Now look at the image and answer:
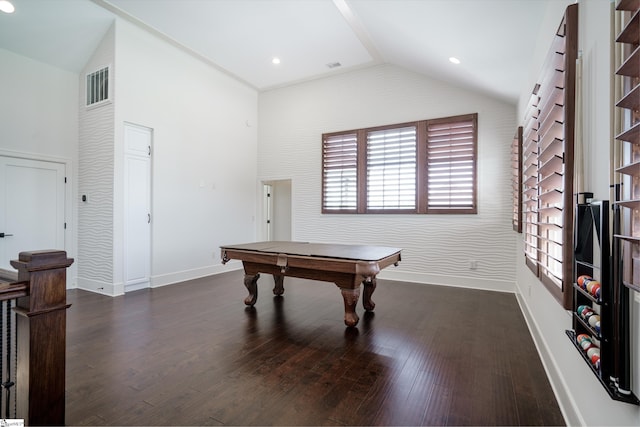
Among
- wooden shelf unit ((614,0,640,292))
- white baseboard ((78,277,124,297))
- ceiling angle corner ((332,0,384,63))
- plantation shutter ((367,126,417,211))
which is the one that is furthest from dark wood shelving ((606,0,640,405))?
white baseboard ((78,277,124,297))

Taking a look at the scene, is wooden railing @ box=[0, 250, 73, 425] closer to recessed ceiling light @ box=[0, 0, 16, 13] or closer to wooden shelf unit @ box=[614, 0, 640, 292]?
wooden shelf unit @ box=[614, 0, 640, 292]

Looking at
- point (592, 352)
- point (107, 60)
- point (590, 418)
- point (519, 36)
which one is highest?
point (107, 60)

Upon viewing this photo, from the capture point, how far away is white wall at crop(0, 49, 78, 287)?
440 cm

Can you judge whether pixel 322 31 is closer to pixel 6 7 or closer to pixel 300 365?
pixel 6 7

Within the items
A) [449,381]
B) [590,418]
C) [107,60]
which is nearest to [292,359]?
[449,381]

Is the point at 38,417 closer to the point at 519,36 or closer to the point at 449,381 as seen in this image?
the point at 449,381

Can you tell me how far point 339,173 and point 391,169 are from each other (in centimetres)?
109

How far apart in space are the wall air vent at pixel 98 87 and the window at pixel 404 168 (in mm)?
3820

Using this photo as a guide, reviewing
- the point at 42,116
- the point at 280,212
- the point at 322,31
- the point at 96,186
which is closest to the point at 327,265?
the point at 322,31

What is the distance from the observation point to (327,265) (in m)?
3.16

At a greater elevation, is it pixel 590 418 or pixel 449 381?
pixel 590 418

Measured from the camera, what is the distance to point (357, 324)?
342cm

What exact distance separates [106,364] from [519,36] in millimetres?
4805

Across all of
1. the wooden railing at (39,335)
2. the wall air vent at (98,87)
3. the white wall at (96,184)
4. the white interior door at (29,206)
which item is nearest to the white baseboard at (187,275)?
the white wall at (96,184)
